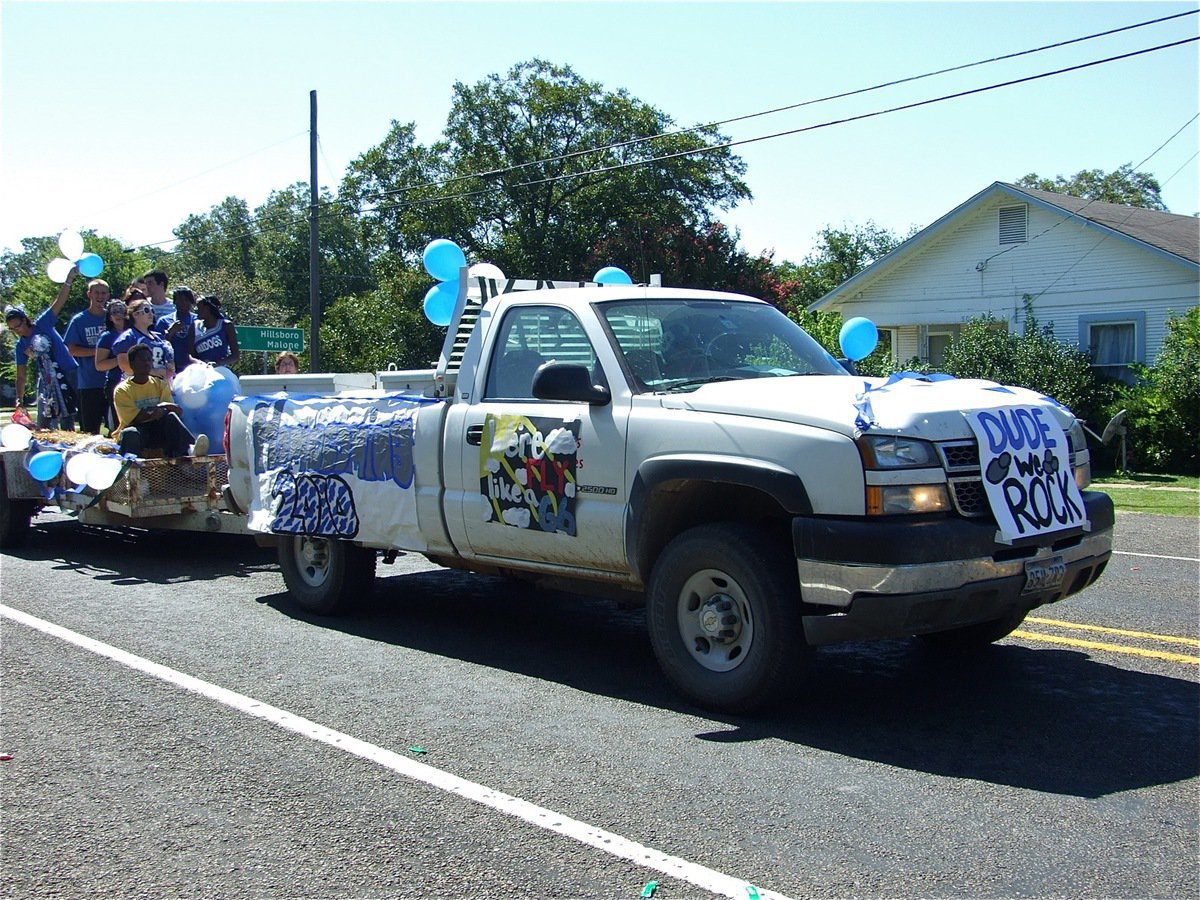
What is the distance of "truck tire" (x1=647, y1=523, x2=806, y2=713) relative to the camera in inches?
207

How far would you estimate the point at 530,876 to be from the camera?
3.86 m

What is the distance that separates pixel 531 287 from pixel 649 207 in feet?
127

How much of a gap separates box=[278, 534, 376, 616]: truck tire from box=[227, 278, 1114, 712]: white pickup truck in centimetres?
10

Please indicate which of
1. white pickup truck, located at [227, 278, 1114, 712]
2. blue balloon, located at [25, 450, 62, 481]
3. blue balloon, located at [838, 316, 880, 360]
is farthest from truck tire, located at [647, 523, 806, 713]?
blue balloon, located at [25, 450, 62, 481]

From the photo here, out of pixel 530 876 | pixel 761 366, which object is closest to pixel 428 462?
pixel 761 366

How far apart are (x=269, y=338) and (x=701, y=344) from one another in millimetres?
21209

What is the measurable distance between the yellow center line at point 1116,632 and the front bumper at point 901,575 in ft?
7.19

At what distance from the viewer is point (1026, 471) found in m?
5.35

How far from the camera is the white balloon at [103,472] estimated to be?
944cm

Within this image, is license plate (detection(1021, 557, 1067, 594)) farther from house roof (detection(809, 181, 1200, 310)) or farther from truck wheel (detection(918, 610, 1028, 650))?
house roof (detection(809, 181, 1200, 310))

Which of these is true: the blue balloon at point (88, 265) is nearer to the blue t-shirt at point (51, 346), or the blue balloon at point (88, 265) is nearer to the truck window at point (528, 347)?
the blue t-shirt at point (51, 346)

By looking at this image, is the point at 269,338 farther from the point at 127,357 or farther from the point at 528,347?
the point at 528,347

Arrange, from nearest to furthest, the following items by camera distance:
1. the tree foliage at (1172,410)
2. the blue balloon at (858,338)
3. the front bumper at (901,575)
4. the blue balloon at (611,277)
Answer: the front bumper at (901,575)
the blue balloon at (858,338)
the blue balloon at (611,277)
the tree foliage at (1172,410)

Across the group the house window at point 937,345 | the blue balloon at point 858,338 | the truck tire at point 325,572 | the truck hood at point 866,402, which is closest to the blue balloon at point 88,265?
the truck tire at point 325,572
